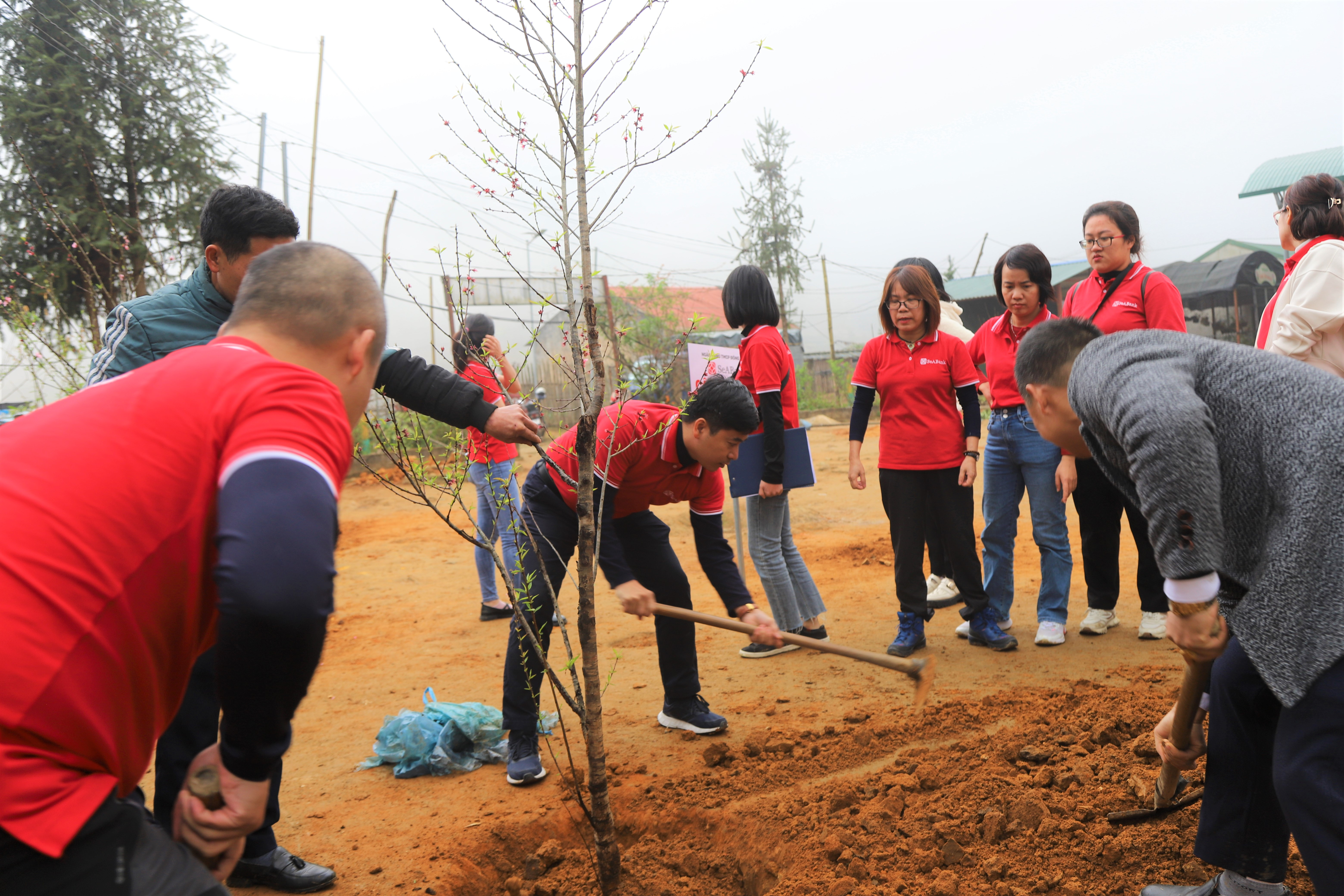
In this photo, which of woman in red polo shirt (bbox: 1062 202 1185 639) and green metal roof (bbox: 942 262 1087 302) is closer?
woman in red polo shirt (bbox: 1062 202 1185 639)

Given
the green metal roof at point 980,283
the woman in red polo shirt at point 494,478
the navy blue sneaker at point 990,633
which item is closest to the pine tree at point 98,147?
the woman in red polo shirt at point 494,478

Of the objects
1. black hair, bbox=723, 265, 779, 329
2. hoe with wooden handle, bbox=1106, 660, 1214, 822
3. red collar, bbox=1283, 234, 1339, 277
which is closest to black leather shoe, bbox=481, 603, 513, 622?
black hair, bbox=723, 265, 779, 329

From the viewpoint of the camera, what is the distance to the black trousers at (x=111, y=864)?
1066 millimetres

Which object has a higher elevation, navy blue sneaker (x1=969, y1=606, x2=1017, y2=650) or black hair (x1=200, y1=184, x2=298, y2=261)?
black hair (x1=200, y1=184, x2=298, y2=261)

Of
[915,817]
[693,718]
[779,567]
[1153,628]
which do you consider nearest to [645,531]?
[693,718]

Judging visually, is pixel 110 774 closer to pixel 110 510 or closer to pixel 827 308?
pixel 110 510

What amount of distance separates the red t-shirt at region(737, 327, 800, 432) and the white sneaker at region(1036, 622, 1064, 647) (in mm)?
1726

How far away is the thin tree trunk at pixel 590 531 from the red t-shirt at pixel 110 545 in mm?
1272

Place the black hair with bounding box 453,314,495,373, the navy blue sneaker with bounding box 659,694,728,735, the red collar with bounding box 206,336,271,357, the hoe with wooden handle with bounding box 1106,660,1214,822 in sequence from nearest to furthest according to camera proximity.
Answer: the red collar with bounding box 206,336,271,357 < the hoe with wooden handle with bounding box 1106,660,1214,822 < the black hair with bounding box 453,314,495,373 < the navy blue sneaker with bounding box 659,694,728,735

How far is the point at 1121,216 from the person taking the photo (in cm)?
415

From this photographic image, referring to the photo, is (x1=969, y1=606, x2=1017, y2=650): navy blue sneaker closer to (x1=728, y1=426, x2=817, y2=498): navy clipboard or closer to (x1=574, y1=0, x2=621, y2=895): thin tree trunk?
(x1=728, y1=426, x2=817, y2=498): navy clipboard

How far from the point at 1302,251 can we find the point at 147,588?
4208 mm

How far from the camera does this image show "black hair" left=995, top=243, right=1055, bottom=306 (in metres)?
4.38

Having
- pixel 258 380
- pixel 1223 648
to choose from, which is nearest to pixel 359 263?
pixel 258 380
